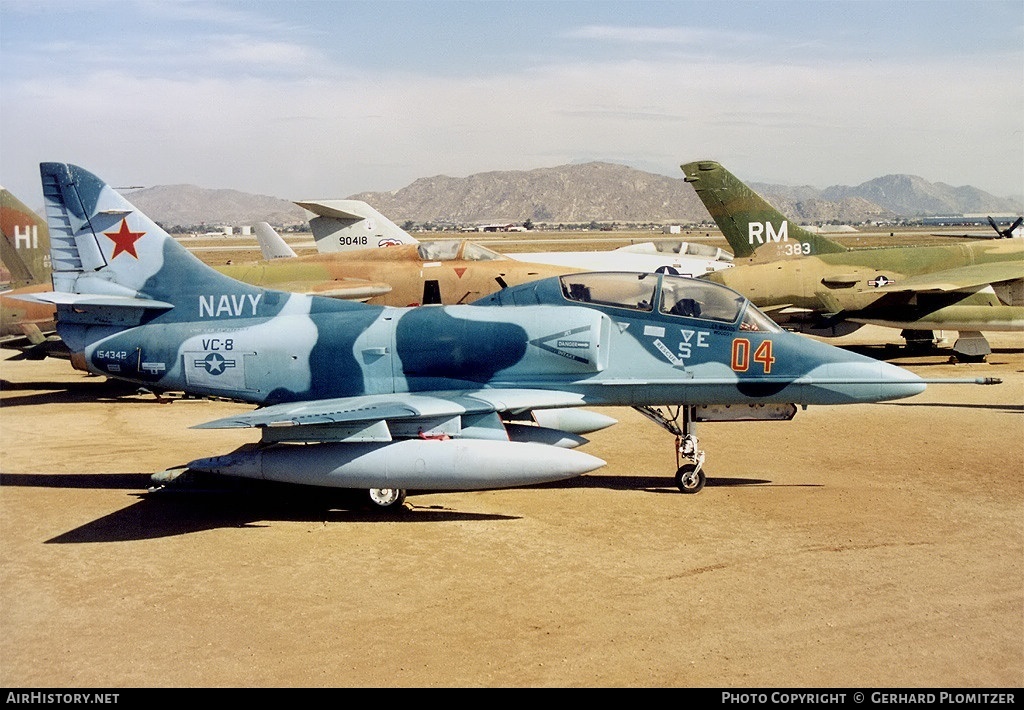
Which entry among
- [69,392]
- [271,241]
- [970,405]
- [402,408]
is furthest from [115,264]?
[271,241]

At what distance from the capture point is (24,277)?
21.7m

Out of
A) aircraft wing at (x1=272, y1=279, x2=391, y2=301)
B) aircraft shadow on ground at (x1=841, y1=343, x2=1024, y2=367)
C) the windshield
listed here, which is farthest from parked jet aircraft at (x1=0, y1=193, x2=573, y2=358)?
aircraft shadow on ground at (x1=841, y1=343, x2=1024, y2=367)

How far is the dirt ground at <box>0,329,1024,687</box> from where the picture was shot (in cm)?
718

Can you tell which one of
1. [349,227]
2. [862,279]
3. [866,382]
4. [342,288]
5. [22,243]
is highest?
[349,227]

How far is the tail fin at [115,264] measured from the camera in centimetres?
1238

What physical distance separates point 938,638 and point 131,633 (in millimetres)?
6421

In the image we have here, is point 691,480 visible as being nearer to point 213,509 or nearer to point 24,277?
point 213,509

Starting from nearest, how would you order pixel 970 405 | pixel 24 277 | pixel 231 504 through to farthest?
pixel 231 504 → pixel 970 405 → pixel 24 277

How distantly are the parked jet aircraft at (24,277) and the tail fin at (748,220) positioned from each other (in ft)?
51.6

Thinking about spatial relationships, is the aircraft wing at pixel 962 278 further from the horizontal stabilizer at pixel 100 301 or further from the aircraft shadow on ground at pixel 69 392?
the aircraft shadow on ground at pixel 69 392

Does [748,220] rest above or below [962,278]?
above

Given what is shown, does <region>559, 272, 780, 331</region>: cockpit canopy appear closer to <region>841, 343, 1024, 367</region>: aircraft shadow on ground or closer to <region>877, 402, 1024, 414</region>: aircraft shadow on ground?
<region>877, 402, 1024, 414</region>: aircraft shadow on ground

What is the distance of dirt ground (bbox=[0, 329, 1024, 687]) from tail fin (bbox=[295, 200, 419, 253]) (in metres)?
11.9

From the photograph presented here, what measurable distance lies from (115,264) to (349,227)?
13053mm
